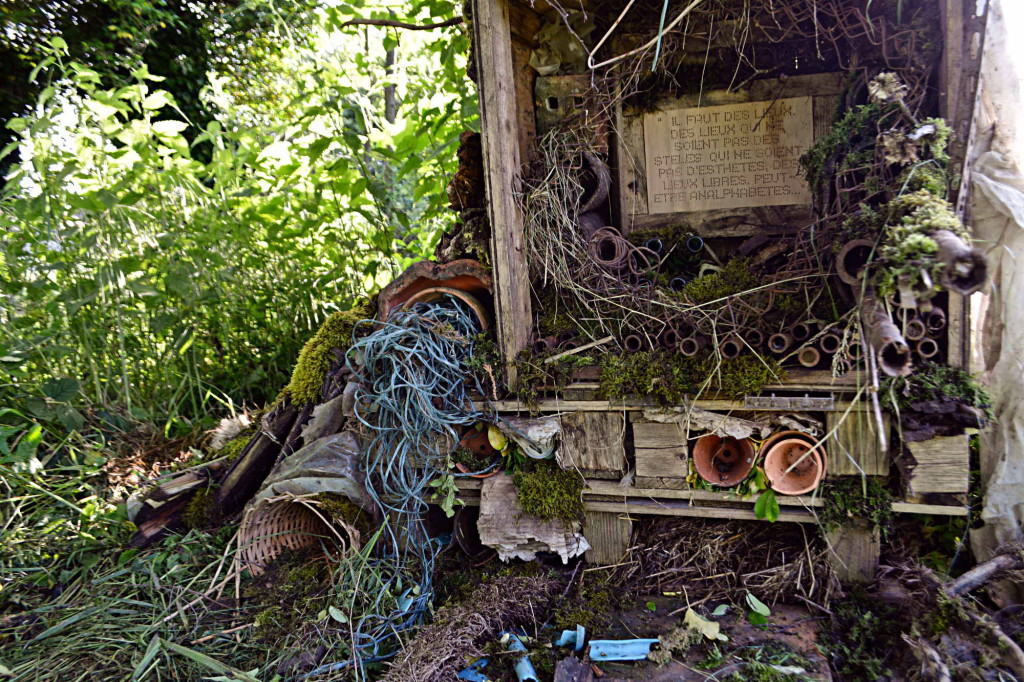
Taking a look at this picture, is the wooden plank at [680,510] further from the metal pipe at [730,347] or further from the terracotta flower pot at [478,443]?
the metal pipe at [730,347]

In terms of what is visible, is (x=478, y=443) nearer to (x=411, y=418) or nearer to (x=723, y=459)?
(x=411, y=418)

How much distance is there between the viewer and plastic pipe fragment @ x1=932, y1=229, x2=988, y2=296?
1619 mm

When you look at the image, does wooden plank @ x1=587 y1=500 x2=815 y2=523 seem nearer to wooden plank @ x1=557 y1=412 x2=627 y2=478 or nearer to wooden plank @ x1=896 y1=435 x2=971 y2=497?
wooden plank @ x1=557 y1=412 x2=627 y2=478

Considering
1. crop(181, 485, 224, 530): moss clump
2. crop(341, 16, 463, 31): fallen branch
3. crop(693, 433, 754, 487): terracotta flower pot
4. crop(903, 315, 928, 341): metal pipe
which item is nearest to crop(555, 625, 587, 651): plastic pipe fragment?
crop(693, 433, 754, 487): terracotta flower pot

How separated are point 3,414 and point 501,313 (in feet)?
10.9

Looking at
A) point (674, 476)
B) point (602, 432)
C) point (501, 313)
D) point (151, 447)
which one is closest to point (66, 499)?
point (151, 447)

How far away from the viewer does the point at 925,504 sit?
239 centimetres

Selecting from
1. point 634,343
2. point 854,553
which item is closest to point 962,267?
point 634,343

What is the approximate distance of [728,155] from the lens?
326 cm

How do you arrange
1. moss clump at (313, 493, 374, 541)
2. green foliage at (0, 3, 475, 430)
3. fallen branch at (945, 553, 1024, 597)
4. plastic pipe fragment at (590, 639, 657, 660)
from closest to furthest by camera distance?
fallen branch at (945, 553, 1024, 597), plastic pipe fragment at (590, 639, 657, 660), moss clump at (313, 493, 374, 541), green foliage at (0, 3, 475, 430)

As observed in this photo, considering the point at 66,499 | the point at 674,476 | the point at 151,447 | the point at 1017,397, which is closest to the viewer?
the point at 1017,397

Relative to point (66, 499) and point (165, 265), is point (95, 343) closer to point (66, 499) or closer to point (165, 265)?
point (165, 265)

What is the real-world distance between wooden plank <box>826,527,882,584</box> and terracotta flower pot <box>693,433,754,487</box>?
453 mm

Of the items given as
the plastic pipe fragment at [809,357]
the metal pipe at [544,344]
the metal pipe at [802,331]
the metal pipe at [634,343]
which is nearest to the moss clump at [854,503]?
the plastic pipe fragment at [809,357]
